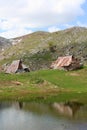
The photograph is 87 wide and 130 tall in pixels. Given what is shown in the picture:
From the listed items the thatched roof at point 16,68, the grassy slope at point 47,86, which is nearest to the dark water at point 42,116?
the grassy slope at point 47,86

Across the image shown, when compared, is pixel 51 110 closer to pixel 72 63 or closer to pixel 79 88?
pixel 79 88

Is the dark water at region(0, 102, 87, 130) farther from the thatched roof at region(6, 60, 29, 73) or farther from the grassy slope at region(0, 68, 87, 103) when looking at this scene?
the thatched roof at region(6, 60, 29, 73)

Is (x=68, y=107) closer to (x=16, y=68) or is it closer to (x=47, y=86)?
(x=47, y=86)

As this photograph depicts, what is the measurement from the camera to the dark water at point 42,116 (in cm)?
5078

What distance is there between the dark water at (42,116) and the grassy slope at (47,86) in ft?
29.0

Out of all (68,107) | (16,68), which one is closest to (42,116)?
(68,107)

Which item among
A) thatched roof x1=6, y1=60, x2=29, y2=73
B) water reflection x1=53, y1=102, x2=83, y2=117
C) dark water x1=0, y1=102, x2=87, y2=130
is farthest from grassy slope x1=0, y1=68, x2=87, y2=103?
thatched roof x1=6, y1=60, x2=29, y2=73

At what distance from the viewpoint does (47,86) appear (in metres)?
102

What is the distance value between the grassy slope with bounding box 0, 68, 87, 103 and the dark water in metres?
8.84

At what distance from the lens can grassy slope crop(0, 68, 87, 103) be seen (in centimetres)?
8625

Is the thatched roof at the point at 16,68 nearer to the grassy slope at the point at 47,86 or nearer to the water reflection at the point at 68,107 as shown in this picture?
the grassy slope at the point at 47,86

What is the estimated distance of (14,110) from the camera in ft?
226

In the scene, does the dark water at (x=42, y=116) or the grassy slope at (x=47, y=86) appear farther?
the grassy slope at (x=47, y=86)

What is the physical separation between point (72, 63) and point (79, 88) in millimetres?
27511
